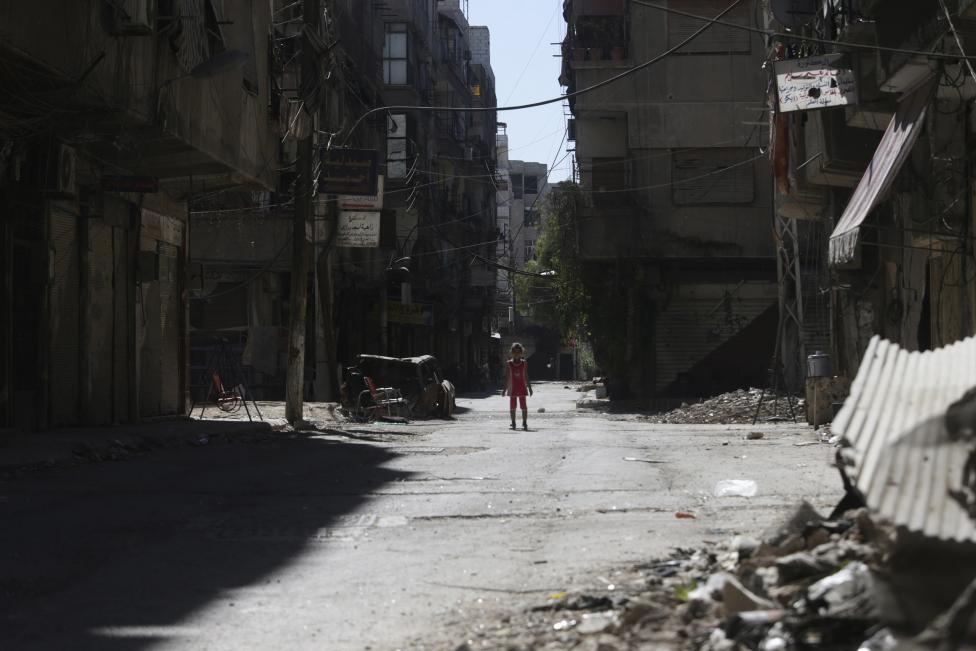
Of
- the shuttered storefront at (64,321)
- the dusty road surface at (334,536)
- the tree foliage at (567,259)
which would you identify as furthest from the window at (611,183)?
the dusty road surface at (334,536)

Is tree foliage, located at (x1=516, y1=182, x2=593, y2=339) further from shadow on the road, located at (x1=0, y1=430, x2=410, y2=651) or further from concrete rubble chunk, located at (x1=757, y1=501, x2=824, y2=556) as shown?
concrete rubble chunk, located at (x1=757, y1=501, x2=824, y2=556)

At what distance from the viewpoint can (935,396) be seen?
4602 millimetres

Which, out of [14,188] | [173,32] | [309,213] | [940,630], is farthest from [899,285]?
[940,630]

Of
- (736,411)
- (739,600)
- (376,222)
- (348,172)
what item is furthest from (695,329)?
(739,600)

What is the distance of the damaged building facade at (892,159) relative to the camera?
14.4 metres

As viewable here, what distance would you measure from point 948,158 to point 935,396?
12345 millimetres

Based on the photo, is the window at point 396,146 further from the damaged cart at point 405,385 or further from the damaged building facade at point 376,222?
the damaged cart at point 405,385

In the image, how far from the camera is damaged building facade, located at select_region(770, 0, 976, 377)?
14.4 m

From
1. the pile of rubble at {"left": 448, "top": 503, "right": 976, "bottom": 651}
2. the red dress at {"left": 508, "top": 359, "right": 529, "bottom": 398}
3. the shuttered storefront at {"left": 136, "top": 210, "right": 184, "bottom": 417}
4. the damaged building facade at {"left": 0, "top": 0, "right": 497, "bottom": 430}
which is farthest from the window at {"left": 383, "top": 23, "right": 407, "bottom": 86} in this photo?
the pile of rubble at {"left": 448, "top": 503, "right": 976, "bottom": 651}

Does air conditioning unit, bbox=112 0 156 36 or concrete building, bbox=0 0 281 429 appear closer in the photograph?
concrete building, bbox=0 0 281 429

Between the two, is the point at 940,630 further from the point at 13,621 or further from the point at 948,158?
the point at 948,158

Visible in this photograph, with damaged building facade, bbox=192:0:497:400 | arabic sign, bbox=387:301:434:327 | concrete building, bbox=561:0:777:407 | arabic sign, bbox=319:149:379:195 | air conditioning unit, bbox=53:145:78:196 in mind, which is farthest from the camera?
arabic sign, bbox=387:301:434:327

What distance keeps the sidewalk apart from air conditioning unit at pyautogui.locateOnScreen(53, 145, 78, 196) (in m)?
3.07

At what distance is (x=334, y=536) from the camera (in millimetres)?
7637
